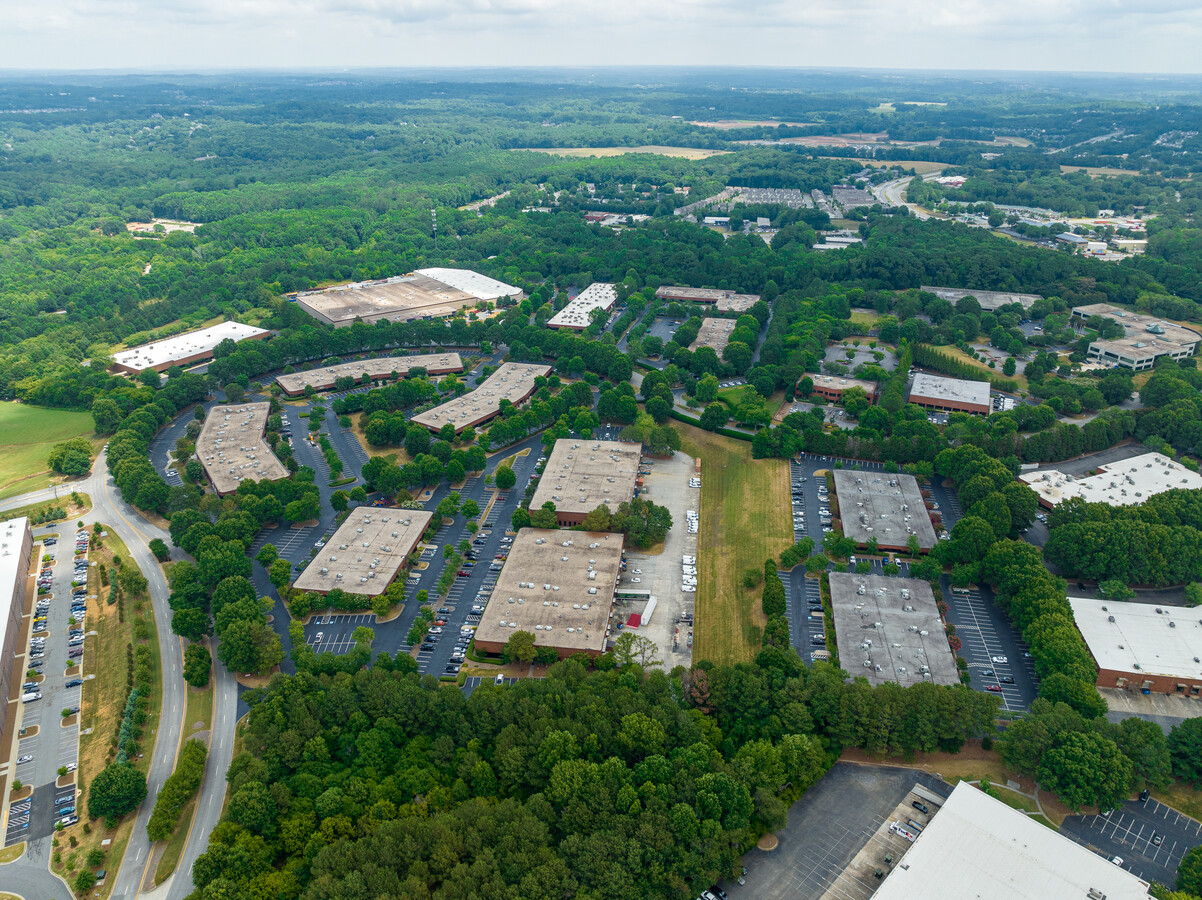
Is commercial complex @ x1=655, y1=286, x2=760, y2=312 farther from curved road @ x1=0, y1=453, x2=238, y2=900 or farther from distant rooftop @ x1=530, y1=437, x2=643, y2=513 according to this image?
curved road @ x1=0, y1=453, x2=238, y2=900

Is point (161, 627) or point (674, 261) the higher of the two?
point (674, 261)

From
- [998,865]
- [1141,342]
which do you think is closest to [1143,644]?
[998,865]

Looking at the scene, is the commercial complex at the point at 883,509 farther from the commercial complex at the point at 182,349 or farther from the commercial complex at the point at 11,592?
the commercial complex at the point at 182,349

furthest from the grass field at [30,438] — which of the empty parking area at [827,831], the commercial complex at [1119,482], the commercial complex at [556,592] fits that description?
the commercial complex at [1119,482]

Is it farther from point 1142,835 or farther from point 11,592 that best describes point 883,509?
point 11,592

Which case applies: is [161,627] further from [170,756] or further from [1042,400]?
[1042,400]

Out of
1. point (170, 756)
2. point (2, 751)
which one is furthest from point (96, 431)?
point (170, 756)
